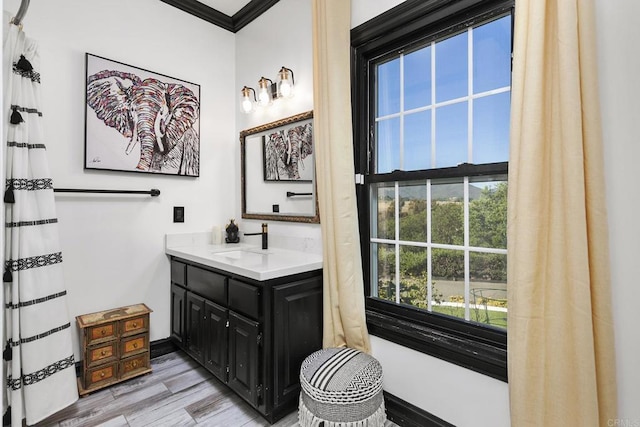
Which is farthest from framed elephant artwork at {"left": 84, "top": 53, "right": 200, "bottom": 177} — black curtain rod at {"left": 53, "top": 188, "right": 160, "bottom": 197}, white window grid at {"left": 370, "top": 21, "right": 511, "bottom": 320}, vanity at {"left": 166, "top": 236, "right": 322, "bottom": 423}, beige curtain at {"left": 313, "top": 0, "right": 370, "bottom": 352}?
white window grid at {"left": 370, "top": 21, "right": 511, "bottom": 320}

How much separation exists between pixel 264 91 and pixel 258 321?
1.73m

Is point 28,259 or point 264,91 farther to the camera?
point 264,91

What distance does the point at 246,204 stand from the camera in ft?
9.51

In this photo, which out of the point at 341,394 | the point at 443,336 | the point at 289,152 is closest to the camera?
the point at 341,394

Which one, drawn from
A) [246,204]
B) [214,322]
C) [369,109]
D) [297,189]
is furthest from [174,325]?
[369,109]

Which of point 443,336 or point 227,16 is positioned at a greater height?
point 227,16

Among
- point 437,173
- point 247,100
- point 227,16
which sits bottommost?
point 437,173

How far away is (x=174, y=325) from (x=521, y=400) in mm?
2375

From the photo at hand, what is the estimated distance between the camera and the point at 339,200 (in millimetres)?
1940

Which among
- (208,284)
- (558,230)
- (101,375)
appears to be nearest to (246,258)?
(208,284)

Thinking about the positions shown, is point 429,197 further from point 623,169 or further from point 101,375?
point 101,375

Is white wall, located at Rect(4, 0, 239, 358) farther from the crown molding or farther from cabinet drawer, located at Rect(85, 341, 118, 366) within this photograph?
cabinet drawer, located at Rect(85, 341, 118, 366)

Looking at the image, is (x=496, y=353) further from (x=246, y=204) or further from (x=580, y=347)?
(x=246, y=204)

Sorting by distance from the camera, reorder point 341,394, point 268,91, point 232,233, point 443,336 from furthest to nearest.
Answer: point 232,233
point 268,91
point 443,336
point 341,394
